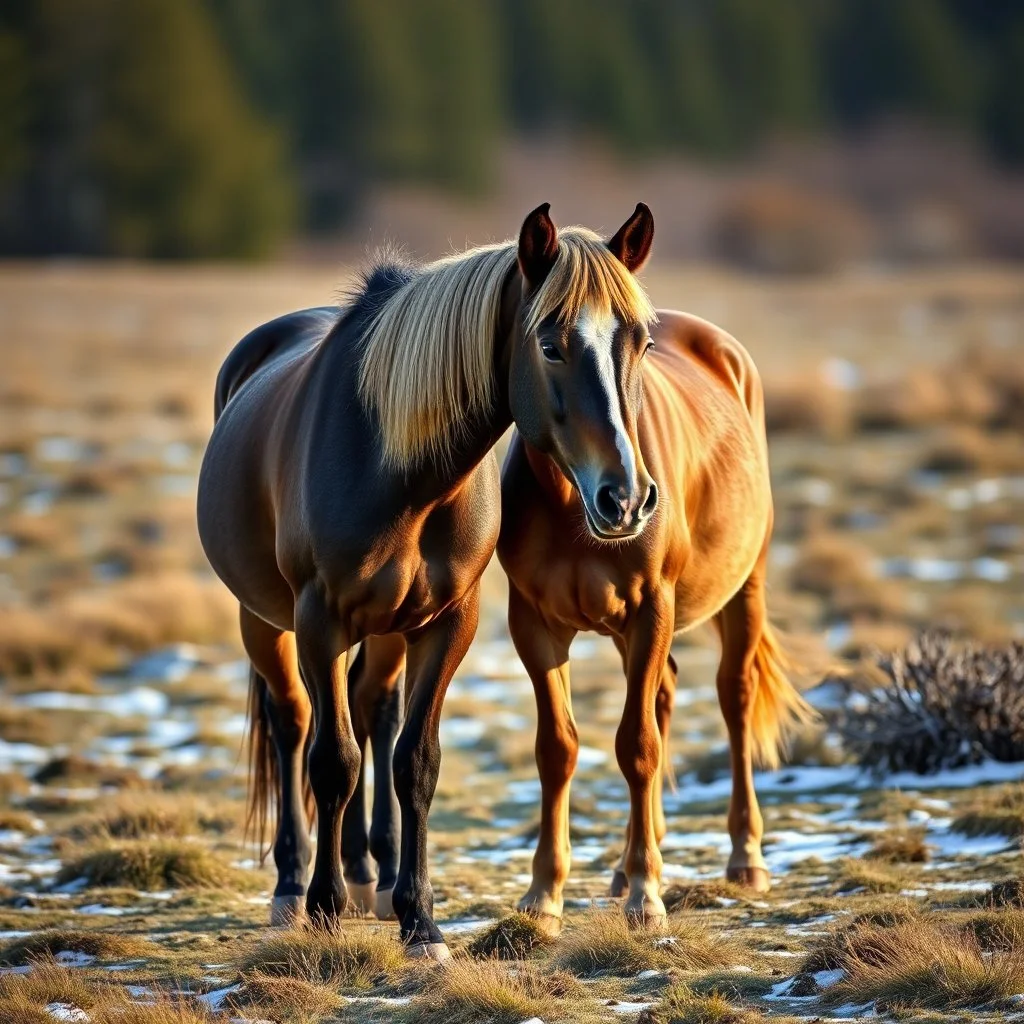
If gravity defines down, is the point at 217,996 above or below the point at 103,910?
below

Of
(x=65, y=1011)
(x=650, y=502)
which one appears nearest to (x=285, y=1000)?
(x=65, y=1011)

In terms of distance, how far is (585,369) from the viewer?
170 inches

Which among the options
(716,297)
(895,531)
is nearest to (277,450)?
(895,531)

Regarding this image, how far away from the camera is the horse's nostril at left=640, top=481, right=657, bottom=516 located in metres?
4.27

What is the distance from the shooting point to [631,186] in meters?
45.5

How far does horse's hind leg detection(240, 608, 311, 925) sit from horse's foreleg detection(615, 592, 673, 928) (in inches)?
47.7

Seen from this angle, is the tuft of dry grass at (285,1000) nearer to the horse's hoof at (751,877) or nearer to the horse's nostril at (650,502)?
the horse's nostril at (650,502)

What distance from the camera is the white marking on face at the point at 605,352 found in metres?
4.28

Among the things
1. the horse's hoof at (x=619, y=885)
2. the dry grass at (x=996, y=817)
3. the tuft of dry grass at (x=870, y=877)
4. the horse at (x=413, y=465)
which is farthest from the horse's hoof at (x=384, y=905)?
the dry grass at (x=996, y=817)

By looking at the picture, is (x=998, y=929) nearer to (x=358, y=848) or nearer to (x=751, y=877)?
(x=751, y=877)

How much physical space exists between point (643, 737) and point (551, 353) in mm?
1468

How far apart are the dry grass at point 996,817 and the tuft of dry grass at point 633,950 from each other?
1803mm

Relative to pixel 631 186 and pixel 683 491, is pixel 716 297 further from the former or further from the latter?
pixel 683 491

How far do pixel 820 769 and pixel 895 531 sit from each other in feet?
22.0
